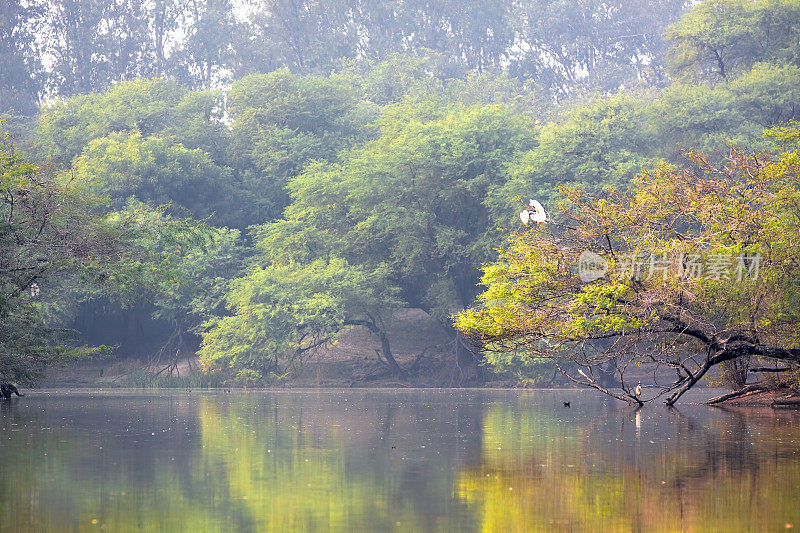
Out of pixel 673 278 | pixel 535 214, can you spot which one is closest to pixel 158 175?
pixel 535 214

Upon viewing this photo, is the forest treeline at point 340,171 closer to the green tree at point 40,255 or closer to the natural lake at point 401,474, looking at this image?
the green tree at point 40,255

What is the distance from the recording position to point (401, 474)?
1131 centimetres

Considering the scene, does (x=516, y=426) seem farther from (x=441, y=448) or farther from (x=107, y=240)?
(x=107, y=240)

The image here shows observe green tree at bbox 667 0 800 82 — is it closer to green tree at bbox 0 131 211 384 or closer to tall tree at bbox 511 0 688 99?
tall tree at bbox 511 0 688 99

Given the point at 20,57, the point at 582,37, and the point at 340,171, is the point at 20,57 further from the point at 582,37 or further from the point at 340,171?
the point at 582,37

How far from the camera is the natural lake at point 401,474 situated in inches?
334

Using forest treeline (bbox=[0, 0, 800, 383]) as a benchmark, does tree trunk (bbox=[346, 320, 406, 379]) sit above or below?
below

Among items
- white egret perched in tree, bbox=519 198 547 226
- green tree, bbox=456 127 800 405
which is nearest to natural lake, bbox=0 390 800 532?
green tree, bbox=456 127 800 405

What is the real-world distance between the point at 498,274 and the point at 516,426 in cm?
619

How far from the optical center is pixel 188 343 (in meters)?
50.7

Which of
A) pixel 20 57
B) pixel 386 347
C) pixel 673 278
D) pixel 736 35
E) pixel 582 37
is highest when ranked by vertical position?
pixel 582 37

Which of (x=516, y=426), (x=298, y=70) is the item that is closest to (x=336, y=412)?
(x=516, y=426)

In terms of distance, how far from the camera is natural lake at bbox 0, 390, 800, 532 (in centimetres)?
848

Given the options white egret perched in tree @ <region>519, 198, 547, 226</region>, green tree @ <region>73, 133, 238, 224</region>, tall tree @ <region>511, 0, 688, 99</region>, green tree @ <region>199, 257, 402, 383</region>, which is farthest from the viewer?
tall tree @ <region>511, 0, 688, 99</region>
